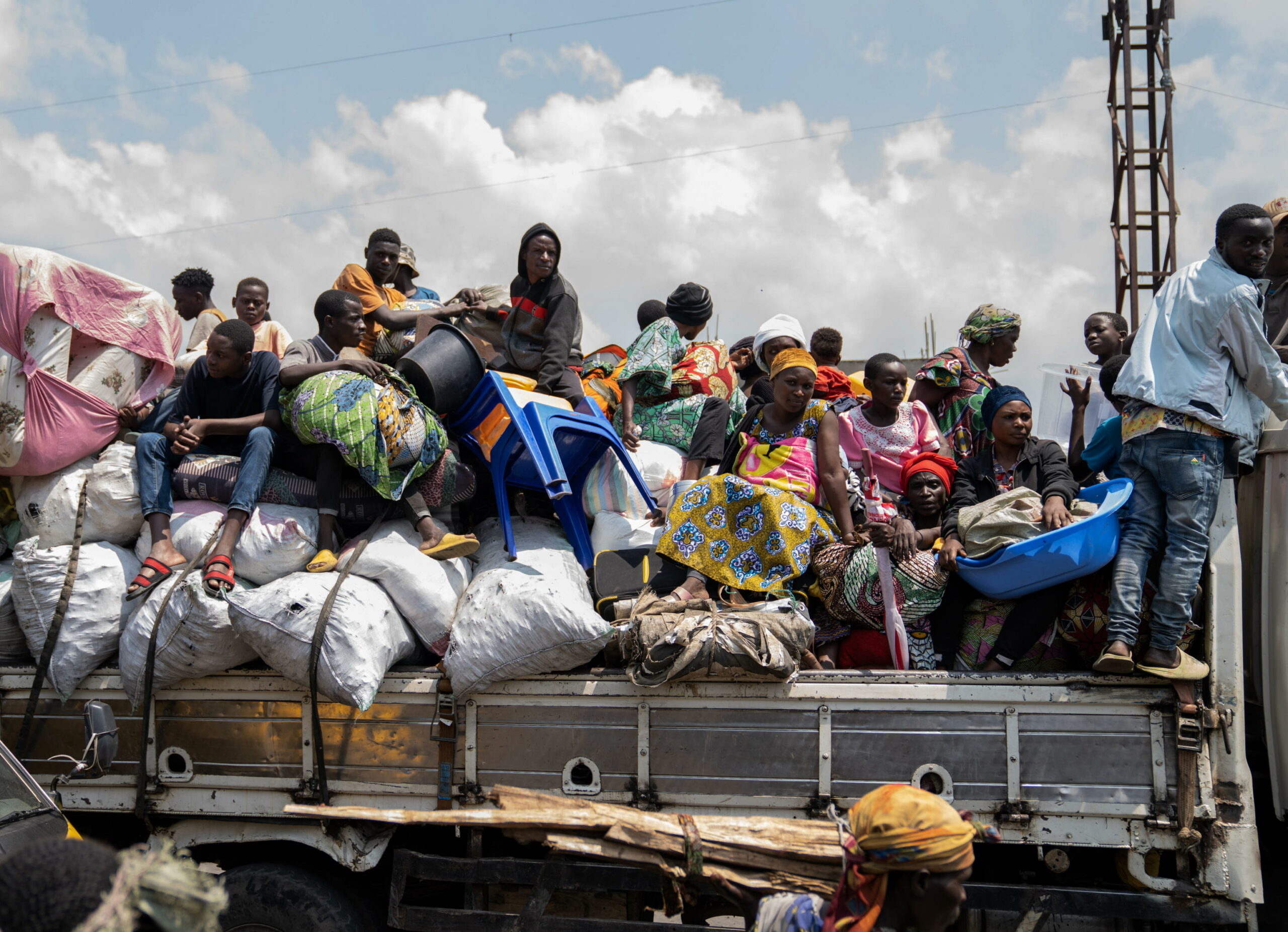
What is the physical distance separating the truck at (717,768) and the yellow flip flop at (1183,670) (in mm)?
56

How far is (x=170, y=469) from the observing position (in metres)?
4.60

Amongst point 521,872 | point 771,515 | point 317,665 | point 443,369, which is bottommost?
point 521,872

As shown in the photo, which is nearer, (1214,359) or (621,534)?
(1214,359)

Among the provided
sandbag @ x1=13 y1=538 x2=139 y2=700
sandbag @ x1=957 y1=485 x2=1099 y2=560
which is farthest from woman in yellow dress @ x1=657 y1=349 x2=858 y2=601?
sandbag @ x1=13 y1=538 x2=139 y2=700

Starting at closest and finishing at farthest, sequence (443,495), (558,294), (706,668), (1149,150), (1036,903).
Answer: (1036,903) → (706,668) → (443,495) → (558,294) → (1149,150)

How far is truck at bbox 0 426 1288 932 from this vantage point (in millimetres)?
3490

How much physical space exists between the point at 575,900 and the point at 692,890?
1124mm

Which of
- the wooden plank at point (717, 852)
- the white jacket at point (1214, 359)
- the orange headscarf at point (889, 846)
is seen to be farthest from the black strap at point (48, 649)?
the white jacket at point (1214, 359)

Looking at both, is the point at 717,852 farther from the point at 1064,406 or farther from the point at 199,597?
the point at 1064,406

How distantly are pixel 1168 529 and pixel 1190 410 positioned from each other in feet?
1.46

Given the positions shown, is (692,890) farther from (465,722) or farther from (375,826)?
(375,826)

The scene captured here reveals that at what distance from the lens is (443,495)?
472cm

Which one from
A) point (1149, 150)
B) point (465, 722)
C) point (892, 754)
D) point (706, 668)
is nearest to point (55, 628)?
point (465, 722)

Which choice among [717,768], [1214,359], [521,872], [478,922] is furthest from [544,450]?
[1214,359]
